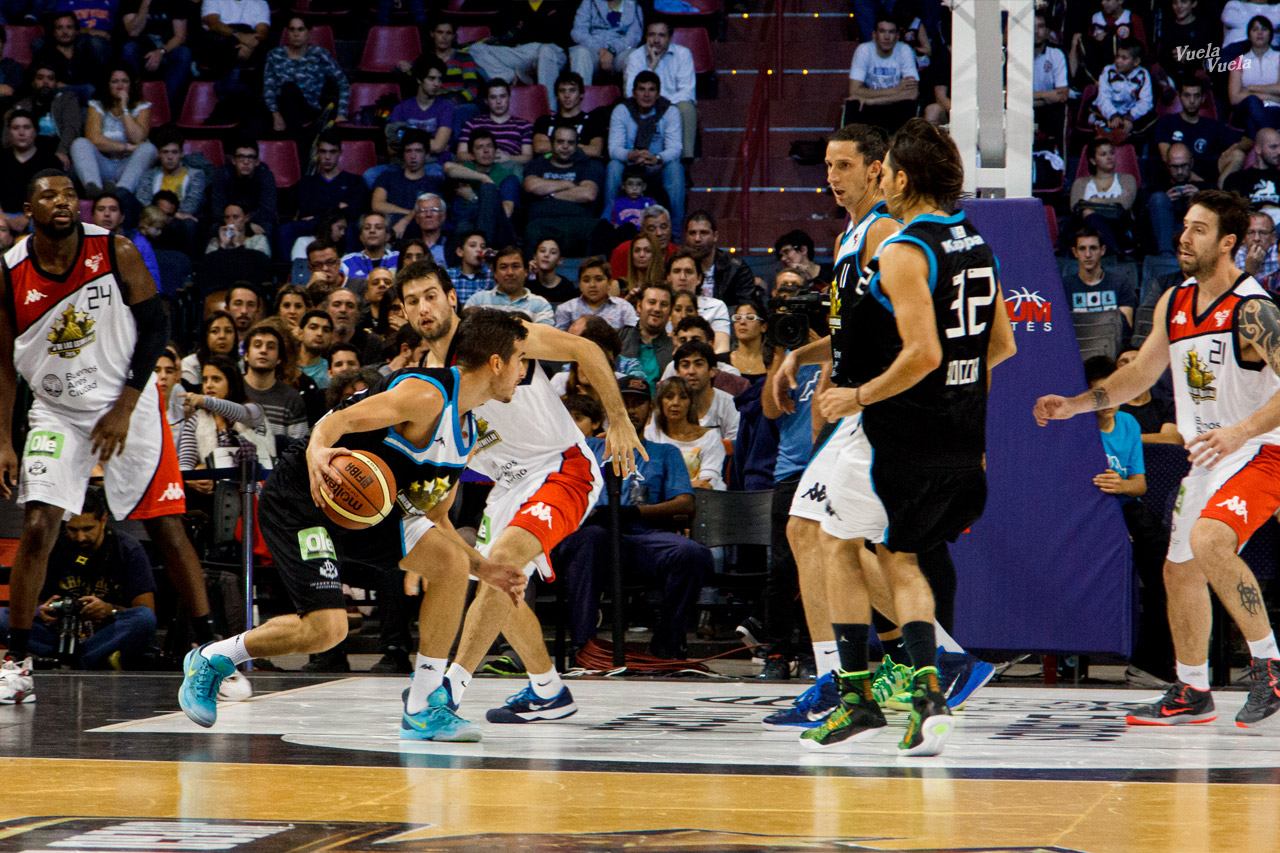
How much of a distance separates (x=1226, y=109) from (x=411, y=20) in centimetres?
814

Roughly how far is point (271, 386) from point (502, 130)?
5146 millimetres

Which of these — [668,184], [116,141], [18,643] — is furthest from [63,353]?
[116,141]

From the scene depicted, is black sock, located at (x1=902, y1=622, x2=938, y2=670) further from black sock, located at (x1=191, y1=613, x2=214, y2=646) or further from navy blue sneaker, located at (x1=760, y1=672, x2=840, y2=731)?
black sock, located at (x1=191, y1=613, x2=214, y2=646)

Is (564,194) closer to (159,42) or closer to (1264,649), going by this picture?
(159,42)

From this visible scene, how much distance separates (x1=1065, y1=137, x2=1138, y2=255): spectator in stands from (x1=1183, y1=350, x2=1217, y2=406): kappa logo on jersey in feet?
21.3

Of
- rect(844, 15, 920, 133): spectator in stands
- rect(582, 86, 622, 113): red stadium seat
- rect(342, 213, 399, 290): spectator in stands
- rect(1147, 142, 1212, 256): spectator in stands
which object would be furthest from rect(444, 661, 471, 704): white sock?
rect(582, 86, 622, 113): red stadium seat

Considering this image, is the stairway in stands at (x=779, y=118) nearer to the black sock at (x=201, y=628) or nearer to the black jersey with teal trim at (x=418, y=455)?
the black sock at (x=201, y=628)

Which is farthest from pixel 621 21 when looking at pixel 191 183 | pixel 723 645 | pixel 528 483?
pixel 528 483

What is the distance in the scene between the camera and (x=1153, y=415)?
339 inches

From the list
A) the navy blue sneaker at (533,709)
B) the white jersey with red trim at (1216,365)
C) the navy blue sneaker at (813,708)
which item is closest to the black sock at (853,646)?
the navy blue sneaker at (813,708)

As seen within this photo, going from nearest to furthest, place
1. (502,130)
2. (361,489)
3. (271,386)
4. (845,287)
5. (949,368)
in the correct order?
1. (949,368)
2. (361,489)
3. (845,287)
4. (271,386)
5. (502,130)

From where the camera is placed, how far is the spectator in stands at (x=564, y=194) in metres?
12.1

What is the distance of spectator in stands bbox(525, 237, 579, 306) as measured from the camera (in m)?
10.8

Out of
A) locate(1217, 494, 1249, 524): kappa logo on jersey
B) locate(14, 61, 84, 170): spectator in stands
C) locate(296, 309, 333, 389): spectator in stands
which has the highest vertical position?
→ locate(14, 61, 84, 170): spectator in stands
